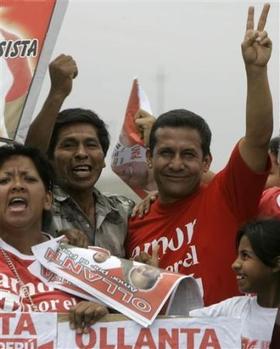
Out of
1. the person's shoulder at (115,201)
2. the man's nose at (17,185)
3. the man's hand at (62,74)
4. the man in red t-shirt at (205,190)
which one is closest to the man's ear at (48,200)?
the man's nose at (17,185)

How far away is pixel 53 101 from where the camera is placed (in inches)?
125

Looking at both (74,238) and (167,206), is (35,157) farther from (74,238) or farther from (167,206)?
(167,206)

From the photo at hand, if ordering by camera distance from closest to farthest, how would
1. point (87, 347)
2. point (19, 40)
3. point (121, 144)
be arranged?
1. point (87, 347)
2. point (19, 40)
3. point (121, 144)

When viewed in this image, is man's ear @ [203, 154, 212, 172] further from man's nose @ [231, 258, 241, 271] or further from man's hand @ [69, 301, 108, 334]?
man's hand @ [69, 301, 108, 334]

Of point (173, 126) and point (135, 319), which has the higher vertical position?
point (173, 126)

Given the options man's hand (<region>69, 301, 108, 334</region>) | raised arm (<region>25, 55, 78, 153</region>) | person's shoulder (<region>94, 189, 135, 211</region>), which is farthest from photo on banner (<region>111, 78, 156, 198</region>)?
man's hand (<region>69, 301, 108, 334</region>)

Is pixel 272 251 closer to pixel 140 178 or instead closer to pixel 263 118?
pixel 263 118

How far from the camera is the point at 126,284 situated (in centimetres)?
243

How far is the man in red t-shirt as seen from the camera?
2.70m

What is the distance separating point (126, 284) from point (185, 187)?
613mm

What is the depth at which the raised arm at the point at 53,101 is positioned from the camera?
3.13m

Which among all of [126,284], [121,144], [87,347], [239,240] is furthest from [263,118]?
[121,144]

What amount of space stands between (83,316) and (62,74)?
45.3 inches

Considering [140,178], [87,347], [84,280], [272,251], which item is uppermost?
Answer: [140,178]
